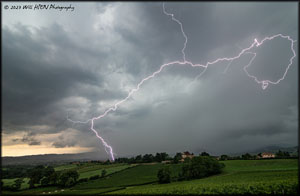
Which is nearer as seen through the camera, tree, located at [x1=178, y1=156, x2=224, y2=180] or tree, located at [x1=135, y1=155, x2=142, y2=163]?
tree, located at [x1=178, y1=156, x2=224, y2=180]

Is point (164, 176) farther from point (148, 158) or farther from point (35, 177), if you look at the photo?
point (148, 158)

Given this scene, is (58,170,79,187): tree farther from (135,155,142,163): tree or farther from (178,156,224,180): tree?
(135,155,142,163): tree

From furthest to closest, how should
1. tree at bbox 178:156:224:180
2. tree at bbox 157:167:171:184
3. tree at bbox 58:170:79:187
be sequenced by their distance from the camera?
tree at bbox 178:156:224:180 → tree at bbox 58:170:79:187 → tree at bbox 157:167:171:184

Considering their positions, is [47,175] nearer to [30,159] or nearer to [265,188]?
[265,188]

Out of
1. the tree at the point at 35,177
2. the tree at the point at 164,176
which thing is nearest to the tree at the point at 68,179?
the tree at the point at 35,177

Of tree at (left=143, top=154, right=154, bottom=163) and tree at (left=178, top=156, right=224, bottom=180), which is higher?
tree at (left=178, top=156, right=224, bottom=180)

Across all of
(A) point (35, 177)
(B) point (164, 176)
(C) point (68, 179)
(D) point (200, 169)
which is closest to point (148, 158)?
(D) point (200, 169)

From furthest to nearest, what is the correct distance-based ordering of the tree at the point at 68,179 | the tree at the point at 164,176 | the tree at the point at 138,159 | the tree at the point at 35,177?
the tree at the point at 138,159, the tree at the point at 35,177, the tree at the point at 68,179, the tree at the point at 164,176

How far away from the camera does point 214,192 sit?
1105 inches

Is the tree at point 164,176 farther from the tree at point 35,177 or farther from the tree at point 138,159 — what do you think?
the tree at point 138,159

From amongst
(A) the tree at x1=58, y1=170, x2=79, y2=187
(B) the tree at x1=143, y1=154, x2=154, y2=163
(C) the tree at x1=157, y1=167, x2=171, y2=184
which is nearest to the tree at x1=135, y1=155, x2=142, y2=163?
(B) the tree at x1=143, y1=154, x2=154, y2=163

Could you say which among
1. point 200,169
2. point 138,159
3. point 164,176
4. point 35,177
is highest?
point 200,169

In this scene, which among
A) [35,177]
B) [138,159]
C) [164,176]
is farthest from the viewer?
[138,159]

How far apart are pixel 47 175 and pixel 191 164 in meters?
47.3
